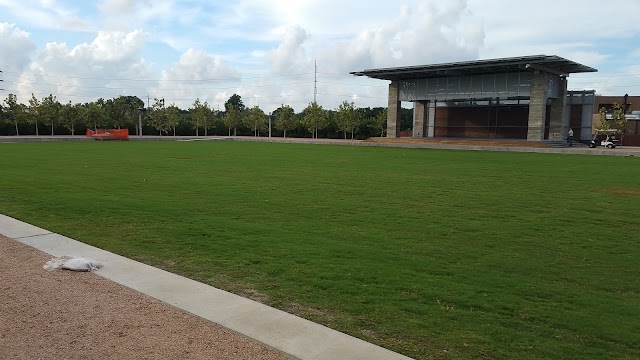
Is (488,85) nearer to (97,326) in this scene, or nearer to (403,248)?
(403,248)

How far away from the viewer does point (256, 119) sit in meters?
80.6

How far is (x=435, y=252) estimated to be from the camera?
771 cm

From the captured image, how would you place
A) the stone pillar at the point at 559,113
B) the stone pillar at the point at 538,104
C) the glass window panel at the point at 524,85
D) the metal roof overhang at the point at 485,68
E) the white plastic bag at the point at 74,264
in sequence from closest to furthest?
the white plastic bag at the point at 74,264
the metal roof overhang at the point at 485,68
the stone pillar at the point at 538,104
the glass window panel at the point at 524,85
the stone pillar at the point at 559,113

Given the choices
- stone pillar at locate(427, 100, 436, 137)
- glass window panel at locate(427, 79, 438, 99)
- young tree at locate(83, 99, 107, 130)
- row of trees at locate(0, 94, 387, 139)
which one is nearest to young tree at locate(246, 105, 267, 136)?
row of trees at locate(0, 94, 387, 139)

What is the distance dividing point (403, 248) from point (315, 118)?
67.1 metres

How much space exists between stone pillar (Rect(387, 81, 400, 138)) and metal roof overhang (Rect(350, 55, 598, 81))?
135cm

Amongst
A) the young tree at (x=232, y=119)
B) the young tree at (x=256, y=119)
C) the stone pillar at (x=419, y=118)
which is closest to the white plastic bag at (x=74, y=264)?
the stone pillar at (x=419, y=118)

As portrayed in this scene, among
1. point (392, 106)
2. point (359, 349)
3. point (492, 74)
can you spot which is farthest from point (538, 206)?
point (392, 106)

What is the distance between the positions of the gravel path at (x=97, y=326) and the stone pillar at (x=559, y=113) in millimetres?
53285

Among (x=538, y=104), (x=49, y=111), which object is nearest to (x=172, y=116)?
(x=49, y=111)

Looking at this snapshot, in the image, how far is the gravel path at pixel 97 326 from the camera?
417 centimetres

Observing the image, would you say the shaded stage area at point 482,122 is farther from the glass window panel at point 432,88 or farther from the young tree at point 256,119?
the young tree at point 256,119

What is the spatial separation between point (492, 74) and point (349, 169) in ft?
116

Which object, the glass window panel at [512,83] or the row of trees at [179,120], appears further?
the row of trees at [179,120]
